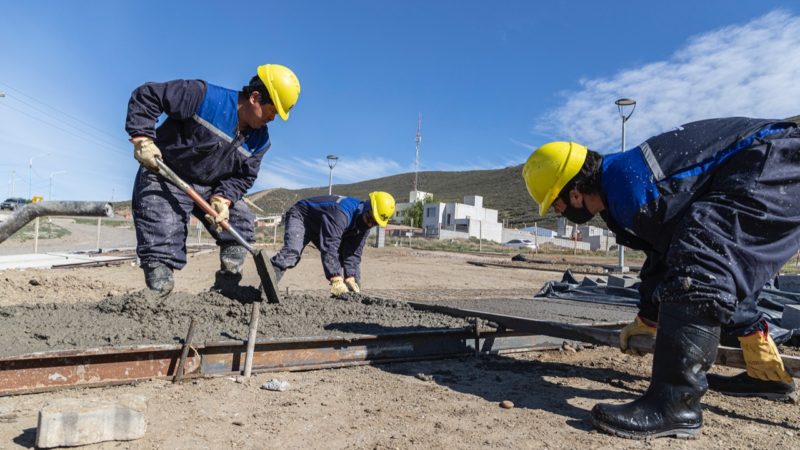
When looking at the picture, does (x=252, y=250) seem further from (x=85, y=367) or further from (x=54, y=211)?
(x=85, y=367)

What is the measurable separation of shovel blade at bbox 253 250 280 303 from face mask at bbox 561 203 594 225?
2.22 metres

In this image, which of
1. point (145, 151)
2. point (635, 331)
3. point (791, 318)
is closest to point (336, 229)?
point (145, 151)

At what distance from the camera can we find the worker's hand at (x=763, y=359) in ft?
8.50

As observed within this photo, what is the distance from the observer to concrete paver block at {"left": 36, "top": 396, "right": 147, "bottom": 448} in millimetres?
1816

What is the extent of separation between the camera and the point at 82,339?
2.78m

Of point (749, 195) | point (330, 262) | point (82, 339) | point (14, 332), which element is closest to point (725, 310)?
point (749, 195)

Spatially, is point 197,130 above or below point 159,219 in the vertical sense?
above

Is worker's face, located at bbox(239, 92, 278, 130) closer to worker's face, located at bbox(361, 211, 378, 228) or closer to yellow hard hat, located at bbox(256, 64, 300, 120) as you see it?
yellow hard hat, located at bbox(256, 64, 300, 120)

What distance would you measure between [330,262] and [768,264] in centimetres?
392

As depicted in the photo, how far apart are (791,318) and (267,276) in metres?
4.28

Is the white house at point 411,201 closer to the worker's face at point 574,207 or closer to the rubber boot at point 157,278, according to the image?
the rubber boot at point 157,278

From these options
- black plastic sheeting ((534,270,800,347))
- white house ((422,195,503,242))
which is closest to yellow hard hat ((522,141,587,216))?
black plastic sheeting ((534,270,800,347))

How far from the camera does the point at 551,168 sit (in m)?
2.70

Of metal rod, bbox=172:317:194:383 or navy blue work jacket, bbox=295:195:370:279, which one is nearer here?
metal rod, bbox=172:317:194:383
